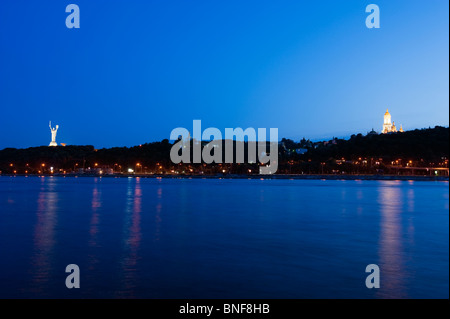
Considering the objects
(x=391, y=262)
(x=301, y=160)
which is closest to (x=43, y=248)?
(x=391, y=262)

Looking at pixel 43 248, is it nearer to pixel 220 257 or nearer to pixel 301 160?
pixel 220 257

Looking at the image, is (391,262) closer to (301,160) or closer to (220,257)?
(220,257)

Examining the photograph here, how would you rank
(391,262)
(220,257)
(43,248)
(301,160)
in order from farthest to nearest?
1. (301,160)
2. (43,248)
3. (220,257)
4. (391,262)

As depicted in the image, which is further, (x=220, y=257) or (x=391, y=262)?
(x=220, y=257)

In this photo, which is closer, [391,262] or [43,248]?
[391,262]

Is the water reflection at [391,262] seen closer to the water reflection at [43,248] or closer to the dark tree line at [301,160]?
the water reflection at [43,248]

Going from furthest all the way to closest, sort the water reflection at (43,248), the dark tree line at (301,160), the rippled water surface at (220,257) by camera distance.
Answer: the dark tree line at (301,160) → the water reflection at (43,248) → the rippled water surface at (220,257)

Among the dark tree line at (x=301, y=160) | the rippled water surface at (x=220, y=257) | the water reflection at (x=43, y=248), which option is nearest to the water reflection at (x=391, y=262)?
the rippled water surface at (x=220, y=257)

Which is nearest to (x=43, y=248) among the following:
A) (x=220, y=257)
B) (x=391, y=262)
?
(x=220, y=257)

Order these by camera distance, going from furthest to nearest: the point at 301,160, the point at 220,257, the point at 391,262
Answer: the point at 301,160 → the point at 220,257 → the point at 391,262

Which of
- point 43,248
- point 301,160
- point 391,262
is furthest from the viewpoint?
point 301,160

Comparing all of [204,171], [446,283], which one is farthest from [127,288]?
[204,171]
